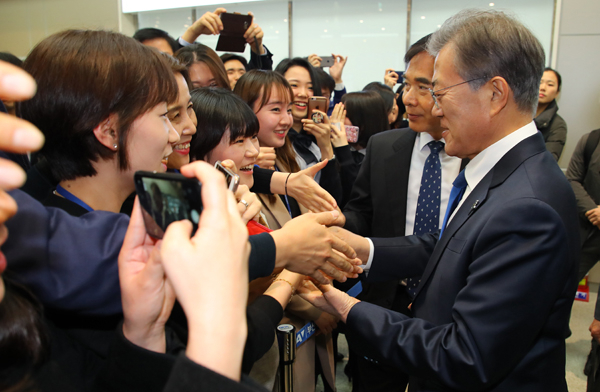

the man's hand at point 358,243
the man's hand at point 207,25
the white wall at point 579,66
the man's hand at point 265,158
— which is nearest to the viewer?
the man's hand at point 358,243

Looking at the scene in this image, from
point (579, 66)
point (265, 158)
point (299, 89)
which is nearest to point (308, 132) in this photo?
point (299, 89)

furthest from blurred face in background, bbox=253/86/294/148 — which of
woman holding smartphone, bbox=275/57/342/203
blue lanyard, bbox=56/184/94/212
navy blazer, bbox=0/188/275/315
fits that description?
navy blazer, bbox=0/188/275/315

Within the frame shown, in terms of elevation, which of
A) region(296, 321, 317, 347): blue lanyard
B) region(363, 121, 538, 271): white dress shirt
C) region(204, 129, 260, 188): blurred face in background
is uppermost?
region(363, 121, 538, 271): white dress shirt

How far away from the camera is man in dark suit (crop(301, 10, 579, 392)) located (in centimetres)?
107

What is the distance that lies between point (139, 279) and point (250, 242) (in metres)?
0.34

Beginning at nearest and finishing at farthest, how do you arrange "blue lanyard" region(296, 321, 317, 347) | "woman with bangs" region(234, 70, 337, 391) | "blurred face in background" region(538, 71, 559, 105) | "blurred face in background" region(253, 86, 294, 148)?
"blue lanyard" region(296, 321, 317, 347)
"woman with bangs" region(234, 70, 337, 391)
"blurred face in background" region(253, 86, 294, 148)
"blurred face in background" region(538, 71, 559, 105)

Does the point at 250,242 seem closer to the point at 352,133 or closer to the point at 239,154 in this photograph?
the point at 239,154

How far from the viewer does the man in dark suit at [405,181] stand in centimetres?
199

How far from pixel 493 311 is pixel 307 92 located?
2360 mm

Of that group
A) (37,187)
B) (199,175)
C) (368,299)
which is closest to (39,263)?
(199,175)

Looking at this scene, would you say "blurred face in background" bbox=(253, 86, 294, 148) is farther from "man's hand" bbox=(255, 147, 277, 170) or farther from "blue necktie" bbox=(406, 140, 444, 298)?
"blue necktie" bbox=(406, 140, 444, 298)

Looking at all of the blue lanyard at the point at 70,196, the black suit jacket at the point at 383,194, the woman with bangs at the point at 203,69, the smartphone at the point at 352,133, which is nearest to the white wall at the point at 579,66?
the smartphone at the point at 352,133

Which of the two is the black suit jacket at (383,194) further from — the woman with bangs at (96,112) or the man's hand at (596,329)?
the woman with bangs at (96,112)

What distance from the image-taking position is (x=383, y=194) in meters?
2.09
